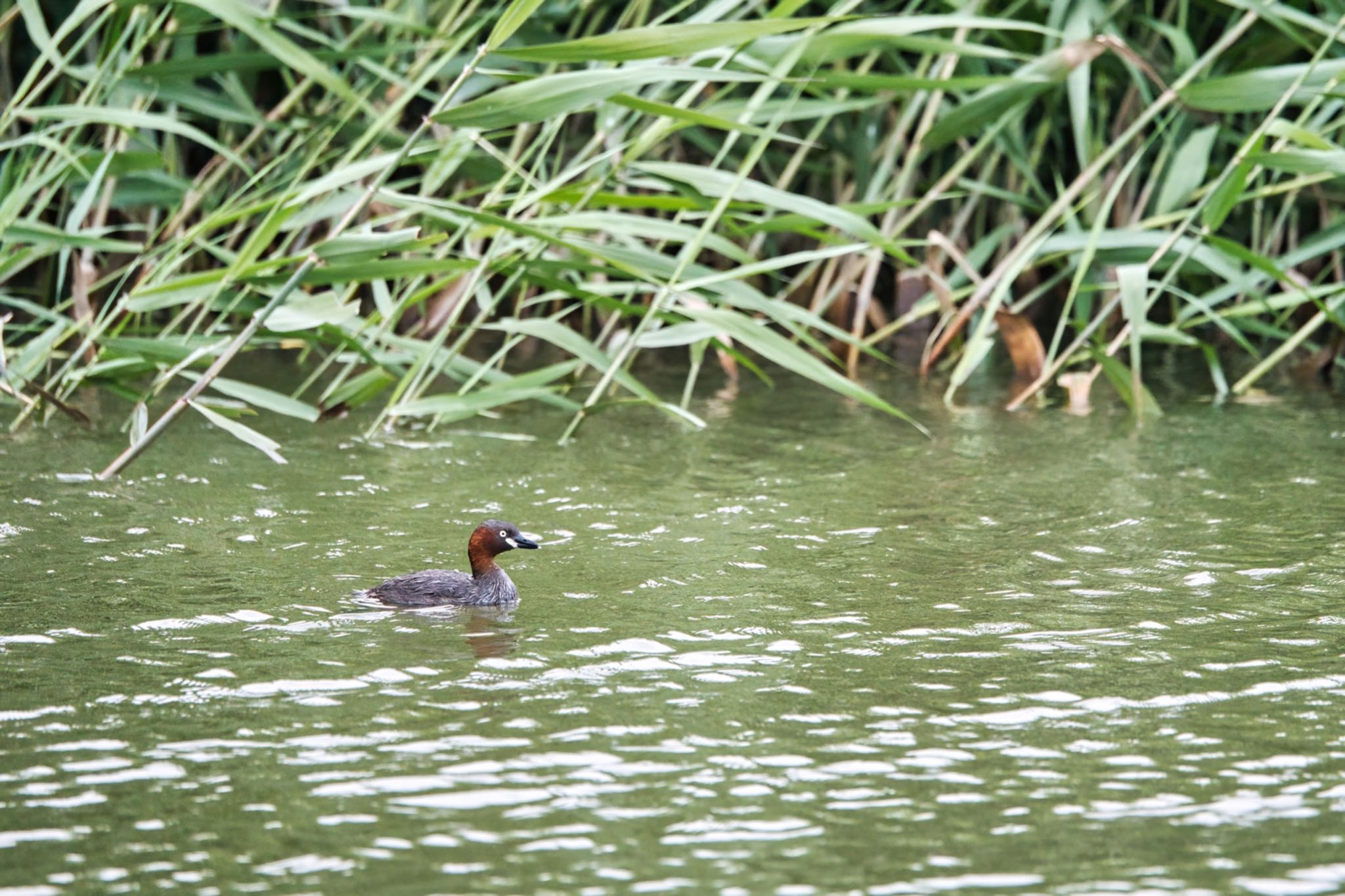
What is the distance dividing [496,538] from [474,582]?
25 centimetres

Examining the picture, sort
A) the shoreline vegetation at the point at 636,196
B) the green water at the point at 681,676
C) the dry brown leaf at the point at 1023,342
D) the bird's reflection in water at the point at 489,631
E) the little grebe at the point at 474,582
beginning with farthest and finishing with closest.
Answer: the dry brown leaf at the point at 1023,342 → the shoreline vegetation at the point at 636,196 → the little grebe at the point at 474,582 → the bird's reflection in water at the point at 489,631 → the green water at the point at 681,676

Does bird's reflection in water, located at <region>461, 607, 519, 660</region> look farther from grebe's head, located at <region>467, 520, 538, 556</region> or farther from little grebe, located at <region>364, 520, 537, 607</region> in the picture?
grebe's head, located at <region>467, 520, 538, 556</region>

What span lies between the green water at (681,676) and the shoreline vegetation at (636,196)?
1.55ft

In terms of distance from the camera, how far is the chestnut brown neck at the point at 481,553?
19.1 ft

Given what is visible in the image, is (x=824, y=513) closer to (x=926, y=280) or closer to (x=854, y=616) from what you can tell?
(x=854, y=616)

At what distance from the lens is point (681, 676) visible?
15.7 feet

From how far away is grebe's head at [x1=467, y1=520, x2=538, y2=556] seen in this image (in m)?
5.87

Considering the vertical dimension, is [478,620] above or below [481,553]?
below

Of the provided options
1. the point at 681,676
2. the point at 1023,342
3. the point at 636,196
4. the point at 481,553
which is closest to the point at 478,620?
the point at 481,553

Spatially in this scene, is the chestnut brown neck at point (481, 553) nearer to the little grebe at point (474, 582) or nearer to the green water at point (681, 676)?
the little grebe at point (474, 582)

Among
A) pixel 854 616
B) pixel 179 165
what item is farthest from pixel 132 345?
pixel 179 165

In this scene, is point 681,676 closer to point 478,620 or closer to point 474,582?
point 478,620

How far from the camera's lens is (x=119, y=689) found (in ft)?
15.1

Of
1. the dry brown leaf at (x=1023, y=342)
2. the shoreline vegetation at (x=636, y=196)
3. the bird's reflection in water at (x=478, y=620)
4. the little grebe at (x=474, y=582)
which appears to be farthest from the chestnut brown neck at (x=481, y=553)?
the dry brown leaf at (x=1023, y=342)
